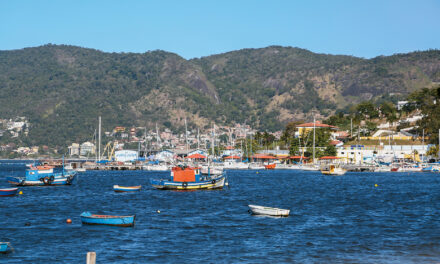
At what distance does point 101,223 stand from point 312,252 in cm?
1837

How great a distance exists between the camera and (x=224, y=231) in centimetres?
4738

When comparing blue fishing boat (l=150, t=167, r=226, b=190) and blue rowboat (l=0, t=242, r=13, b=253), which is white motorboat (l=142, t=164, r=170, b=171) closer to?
blue fishing boat (l=150, t=167, r=226, b=190)

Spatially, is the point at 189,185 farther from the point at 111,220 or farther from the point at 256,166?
the point at 256,166

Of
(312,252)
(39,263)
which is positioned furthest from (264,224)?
(39,263)

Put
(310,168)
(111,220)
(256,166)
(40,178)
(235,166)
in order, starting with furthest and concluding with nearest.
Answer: (256,166) → (235,166) → (310,168) → (40,178) → (111,220)

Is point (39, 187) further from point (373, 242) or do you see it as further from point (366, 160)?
point (366, 160)

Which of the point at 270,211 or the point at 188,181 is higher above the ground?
the point at 188,181

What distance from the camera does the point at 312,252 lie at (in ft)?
126

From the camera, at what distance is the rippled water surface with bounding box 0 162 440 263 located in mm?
37469

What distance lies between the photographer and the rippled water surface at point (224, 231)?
37.5 m

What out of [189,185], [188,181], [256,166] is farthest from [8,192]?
[256,166]

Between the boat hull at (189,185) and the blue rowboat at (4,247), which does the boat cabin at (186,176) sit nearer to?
the boat hull at (189,185)

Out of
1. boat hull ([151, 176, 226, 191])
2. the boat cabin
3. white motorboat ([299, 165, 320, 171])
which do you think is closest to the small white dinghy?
boat hull ([151, 176, 226, 191])

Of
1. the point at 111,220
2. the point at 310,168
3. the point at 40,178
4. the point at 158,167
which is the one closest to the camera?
the point at 111,220
